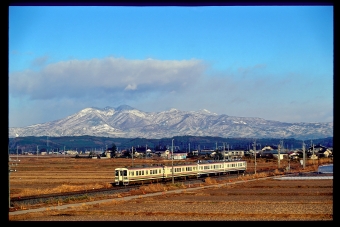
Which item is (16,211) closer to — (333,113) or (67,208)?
(67,208)

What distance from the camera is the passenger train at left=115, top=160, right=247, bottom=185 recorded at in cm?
4403

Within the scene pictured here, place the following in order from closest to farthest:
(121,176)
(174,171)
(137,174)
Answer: (121,176)
(137,174)
(174,171)

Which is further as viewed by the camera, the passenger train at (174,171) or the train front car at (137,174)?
the passenger train at (174,171)

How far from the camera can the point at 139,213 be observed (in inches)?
843

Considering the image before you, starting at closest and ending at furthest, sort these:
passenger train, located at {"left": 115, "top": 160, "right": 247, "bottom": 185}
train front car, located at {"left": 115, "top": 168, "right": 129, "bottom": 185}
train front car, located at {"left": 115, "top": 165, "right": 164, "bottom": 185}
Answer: train front car, located at {"left": 115, "top": 168, "right": 129, "bottom": 185}
train front car, located at {"left": 115, "top": 165, "right": 164, "bottom": 185}
passenger train, located at {"left": 115, "top": 160, "right": 247, "bottom": 185}

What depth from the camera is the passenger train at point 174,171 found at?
144ft

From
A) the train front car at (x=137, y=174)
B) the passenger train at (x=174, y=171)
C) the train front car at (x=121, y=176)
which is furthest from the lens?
the passenger train at (x=174, y=171)

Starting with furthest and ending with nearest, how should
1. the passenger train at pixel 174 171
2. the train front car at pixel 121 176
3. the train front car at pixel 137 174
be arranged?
the passenger train at pixel 174 171
the train front car at pixel 137 174
the train front car at pixel 121 176

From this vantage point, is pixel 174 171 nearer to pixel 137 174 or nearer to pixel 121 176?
pixel 137 174

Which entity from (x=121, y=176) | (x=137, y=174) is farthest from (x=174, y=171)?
(x=121, y=176)

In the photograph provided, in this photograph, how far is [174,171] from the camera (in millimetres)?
51656
